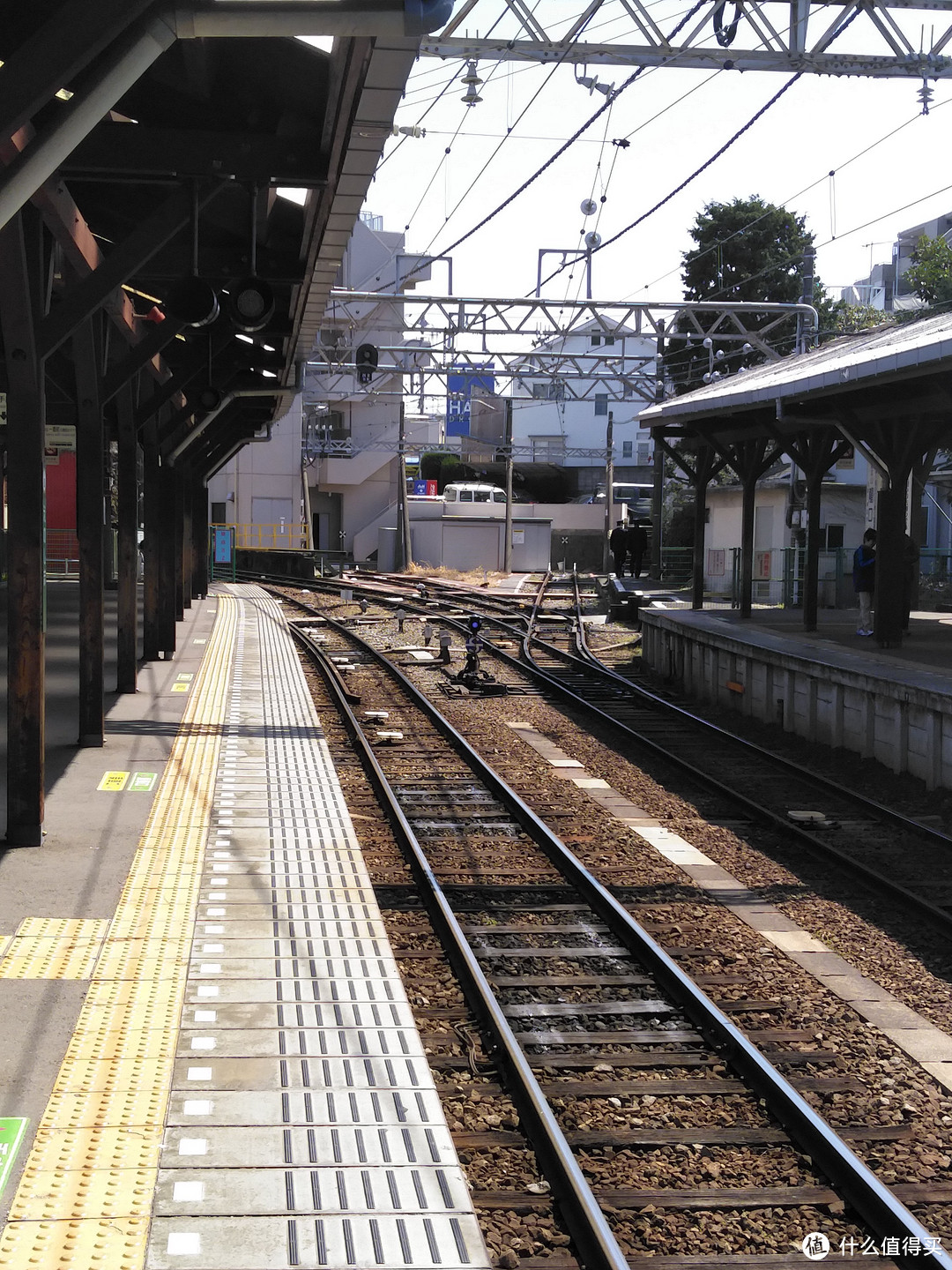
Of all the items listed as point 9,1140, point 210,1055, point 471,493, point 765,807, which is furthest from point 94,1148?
point 471,493

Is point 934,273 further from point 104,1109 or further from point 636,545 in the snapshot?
point 104,1109

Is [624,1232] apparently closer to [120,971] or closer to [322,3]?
[120,971]

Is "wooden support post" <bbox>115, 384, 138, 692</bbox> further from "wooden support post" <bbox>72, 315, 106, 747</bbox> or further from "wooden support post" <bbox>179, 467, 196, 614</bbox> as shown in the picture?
"wooden support post" <bbox>179, 467, 196, 614</bbox>

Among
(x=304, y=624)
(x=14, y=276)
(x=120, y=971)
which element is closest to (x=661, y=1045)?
(x=120, y=971)

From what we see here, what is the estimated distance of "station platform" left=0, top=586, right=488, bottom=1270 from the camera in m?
3.30

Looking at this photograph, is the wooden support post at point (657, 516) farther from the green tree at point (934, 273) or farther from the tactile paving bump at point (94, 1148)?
the tactile paving bump at point (94, 1148)

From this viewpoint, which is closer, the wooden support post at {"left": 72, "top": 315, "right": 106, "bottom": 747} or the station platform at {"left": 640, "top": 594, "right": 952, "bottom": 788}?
the wooden support post at {"left": 72, "top": 315, "right": 106, "bottom": 747}

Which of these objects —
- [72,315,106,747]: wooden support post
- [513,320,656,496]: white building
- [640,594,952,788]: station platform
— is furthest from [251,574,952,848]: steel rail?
[513,320,656,496]: white building

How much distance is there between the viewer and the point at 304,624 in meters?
23.9

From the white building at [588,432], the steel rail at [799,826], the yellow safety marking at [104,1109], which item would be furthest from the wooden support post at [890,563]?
the white building at [588,432]

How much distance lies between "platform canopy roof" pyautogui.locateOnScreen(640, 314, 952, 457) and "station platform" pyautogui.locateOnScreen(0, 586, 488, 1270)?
21.9 feet

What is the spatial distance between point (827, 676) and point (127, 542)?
6.95 metres

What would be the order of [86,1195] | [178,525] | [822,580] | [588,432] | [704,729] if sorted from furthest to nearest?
[588,432] → [822,580] → [178,525] → [704,729] → [86,1195]

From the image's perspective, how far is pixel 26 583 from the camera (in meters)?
6.75
